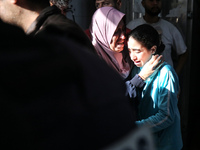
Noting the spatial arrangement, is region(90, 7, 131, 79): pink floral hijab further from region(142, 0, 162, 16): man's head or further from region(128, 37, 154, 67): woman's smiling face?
region(142, 0, 162, 16): man's head

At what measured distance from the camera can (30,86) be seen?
0.44 m

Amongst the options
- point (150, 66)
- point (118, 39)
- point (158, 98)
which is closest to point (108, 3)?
point (118, 39)

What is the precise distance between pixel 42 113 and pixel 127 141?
0.15 m

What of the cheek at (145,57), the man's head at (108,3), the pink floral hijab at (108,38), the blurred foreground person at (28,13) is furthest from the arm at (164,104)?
the man's head at (108,3)

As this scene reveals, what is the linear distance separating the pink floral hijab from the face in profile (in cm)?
3

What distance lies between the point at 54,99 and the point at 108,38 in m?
1.79

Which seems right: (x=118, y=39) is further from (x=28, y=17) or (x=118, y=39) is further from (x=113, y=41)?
(x=28, y=17)

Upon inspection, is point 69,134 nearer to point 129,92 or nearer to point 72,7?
point 129,92

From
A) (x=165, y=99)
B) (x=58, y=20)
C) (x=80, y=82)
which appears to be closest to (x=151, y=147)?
(x=80, y=82)

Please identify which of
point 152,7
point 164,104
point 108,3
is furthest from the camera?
point 152,7

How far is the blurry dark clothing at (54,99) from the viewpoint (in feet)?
1.41

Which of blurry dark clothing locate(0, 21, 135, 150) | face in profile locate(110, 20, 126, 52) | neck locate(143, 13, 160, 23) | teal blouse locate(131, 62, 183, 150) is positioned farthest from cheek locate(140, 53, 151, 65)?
blurry dark clothing locate(0, 21, 135, 150)

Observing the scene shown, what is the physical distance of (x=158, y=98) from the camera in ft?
5.87

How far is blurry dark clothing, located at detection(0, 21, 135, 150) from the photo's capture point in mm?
429
